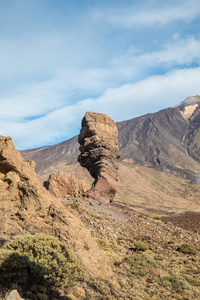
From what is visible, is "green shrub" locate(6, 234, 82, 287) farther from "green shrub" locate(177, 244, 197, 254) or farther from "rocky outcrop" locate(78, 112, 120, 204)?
"rocky outcrop" locate(78, 112, 120, 204)

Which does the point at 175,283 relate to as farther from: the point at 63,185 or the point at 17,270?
the point at 63,185

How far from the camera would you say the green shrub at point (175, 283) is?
34.8 ft

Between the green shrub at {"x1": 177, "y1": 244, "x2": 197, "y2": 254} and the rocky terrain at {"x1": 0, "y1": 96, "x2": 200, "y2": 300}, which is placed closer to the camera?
the rocky terrain at {"x1": 0, "y1": 96, "x2": 200, "y2": 300}

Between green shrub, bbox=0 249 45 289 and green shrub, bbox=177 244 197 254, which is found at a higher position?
green shrub, bbox=0 249 45 289

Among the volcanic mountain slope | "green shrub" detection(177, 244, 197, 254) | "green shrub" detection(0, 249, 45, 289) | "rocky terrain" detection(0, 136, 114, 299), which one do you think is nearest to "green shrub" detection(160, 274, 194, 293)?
"rocky terrain" detection(0, 136, 114, 299)

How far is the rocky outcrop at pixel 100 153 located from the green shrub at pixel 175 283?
38.0 feet

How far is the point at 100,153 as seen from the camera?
2444 centimetres

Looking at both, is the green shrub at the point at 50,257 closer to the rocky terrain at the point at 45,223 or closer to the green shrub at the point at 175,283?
the rocky terrain at the point at 45,223

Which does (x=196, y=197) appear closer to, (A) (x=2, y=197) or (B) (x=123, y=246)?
(B) (x=123, y=246)

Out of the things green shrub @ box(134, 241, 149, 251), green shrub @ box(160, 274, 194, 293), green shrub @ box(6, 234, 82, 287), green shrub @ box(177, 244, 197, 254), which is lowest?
green shrub @ box(177, 244, 197, 254)

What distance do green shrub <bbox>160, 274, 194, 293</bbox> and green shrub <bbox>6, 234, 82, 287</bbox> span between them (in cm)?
533

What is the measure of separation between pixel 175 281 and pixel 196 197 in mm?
77071

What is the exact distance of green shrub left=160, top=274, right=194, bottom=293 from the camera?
10.6 m

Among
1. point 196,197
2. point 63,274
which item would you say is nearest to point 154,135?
point 196,197
